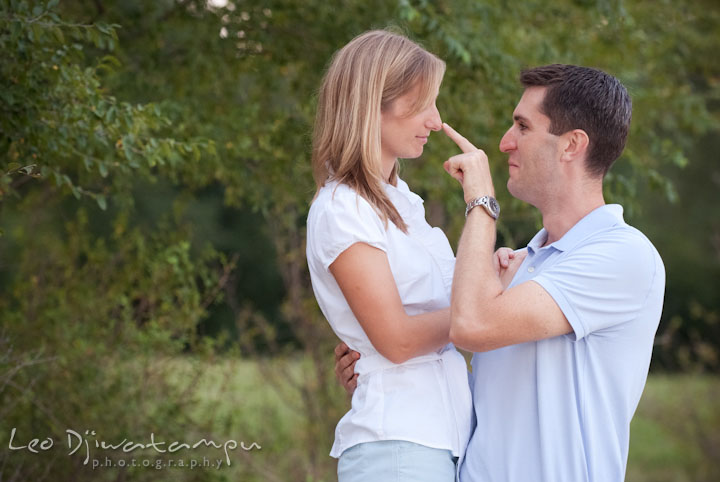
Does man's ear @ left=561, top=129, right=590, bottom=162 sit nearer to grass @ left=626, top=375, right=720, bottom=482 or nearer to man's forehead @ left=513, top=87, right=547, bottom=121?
man's forehead @ left=513, top=87, right=547, bottom=121

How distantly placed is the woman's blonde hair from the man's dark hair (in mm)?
361

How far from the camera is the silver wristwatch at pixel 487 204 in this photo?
92.6 inches

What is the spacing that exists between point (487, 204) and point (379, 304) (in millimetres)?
432

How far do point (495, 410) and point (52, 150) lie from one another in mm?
1987

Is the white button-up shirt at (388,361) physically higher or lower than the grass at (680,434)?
higher

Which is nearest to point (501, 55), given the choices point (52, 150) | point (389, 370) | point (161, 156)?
point (161, 156)

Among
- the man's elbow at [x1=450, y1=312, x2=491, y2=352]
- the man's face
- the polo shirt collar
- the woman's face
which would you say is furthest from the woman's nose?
the man's elbow at [x1=450, y1=312, x2=491, y2=352]

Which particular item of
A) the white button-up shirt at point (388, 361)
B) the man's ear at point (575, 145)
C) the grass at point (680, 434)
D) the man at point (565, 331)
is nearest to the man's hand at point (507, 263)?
the man at point (565, 331)

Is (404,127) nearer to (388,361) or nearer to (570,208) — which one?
(570,208)

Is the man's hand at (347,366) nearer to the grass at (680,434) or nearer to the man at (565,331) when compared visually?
the man at (565,331)

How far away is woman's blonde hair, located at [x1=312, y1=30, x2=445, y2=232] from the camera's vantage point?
242 cm

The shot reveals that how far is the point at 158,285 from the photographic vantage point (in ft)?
16.2

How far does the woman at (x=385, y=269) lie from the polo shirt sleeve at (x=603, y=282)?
1.08ft

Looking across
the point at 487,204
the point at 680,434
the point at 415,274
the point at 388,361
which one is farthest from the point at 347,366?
the point at 680,434
